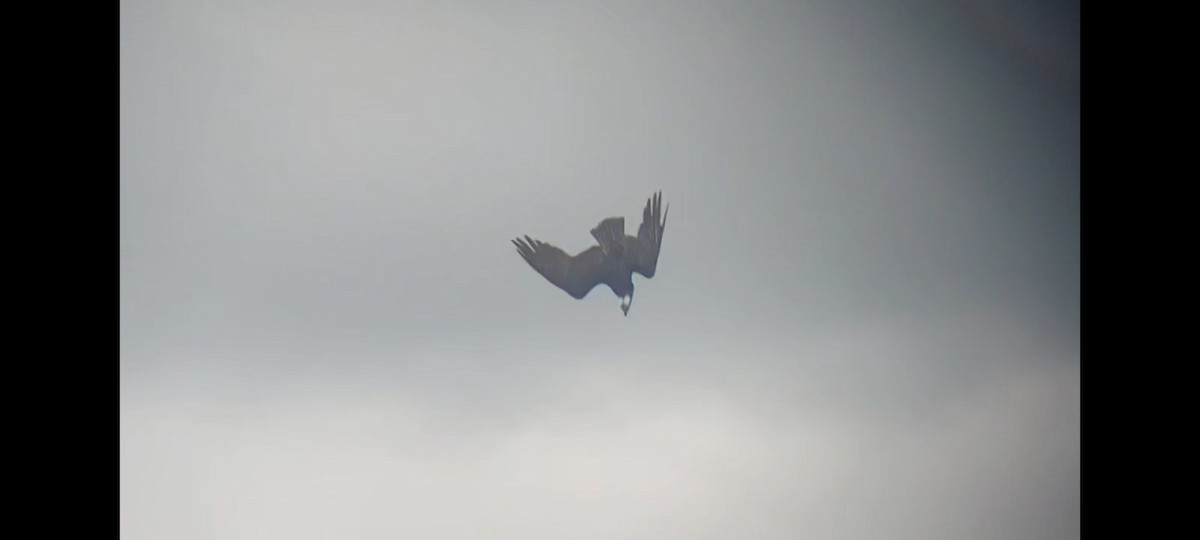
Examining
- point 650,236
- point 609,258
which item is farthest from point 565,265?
point 650,236

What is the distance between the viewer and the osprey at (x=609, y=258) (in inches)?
73.8

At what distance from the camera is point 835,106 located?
2.17m

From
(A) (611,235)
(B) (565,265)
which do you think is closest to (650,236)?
(A) (611,235)

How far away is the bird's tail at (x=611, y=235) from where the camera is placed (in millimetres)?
1914

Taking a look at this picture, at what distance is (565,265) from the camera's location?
189 cm

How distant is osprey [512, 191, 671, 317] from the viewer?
1.88m

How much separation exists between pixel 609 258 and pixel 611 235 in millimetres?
50

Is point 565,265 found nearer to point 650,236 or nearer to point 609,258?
point 609,258

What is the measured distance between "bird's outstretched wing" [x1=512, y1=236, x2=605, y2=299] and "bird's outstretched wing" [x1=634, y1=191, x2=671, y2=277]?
0.09m

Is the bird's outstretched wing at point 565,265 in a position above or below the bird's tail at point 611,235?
below
